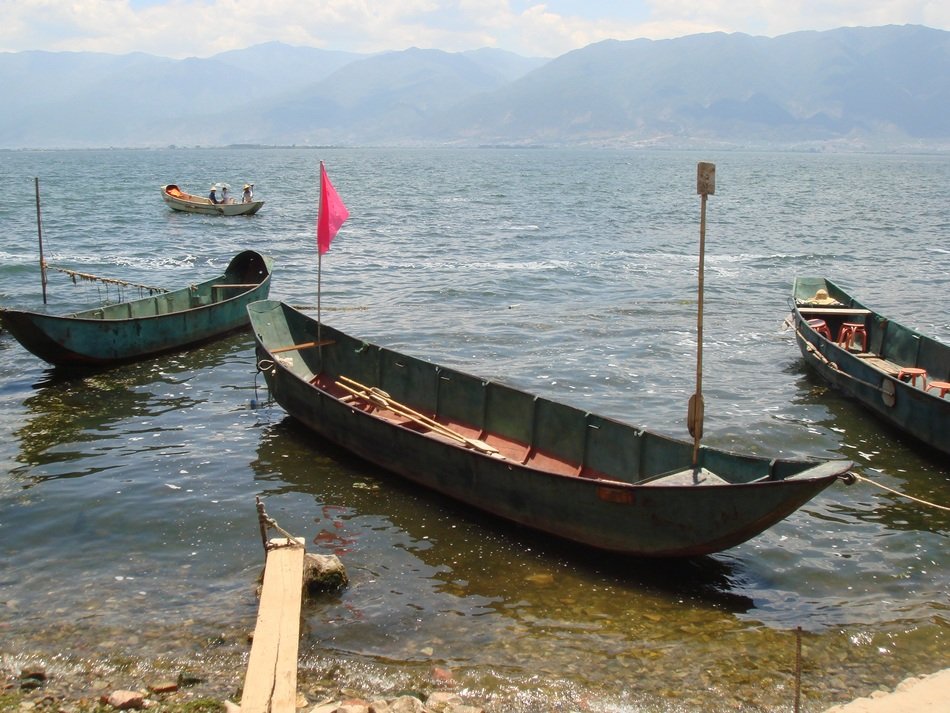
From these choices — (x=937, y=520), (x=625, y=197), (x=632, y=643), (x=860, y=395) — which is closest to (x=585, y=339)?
(x=860, y=395)

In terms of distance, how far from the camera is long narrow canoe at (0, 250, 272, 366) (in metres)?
19.6

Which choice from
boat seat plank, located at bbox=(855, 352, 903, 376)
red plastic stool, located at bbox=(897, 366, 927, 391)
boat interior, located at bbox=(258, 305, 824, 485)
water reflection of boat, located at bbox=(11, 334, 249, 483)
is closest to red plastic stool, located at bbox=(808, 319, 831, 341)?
boat seat plank, located at bbox=(855, 352, 903, 376)

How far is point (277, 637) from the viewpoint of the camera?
30.7ft

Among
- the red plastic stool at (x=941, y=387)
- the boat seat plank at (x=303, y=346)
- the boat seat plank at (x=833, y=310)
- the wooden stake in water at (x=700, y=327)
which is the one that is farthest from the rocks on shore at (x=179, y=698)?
the boat seat plank at (x=833, y=310)

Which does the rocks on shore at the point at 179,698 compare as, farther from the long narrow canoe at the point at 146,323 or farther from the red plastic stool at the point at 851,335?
the red plastic stool at the point at 851,335

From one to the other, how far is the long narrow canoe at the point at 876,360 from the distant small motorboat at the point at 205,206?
41.4 meters

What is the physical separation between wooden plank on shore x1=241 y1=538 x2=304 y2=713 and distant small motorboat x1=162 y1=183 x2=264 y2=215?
48.9 metres

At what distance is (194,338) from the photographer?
23188 millimetres

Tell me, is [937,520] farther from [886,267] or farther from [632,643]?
[886,267]

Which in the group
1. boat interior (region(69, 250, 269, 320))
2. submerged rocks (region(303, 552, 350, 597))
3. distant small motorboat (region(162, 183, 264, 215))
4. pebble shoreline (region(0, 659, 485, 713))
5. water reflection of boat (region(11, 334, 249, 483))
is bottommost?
pebble shoreline (region(0, 659, 485, 713))

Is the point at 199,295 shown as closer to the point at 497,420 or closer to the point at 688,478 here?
the point at 497,420

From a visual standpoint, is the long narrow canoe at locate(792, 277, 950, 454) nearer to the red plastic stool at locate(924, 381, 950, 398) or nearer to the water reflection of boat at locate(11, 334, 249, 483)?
the red plastic stool at locate(924, 381, 950, 398)

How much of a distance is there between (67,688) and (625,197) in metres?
77.5

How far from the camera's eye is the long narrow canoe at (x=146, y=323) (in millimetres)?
19609
